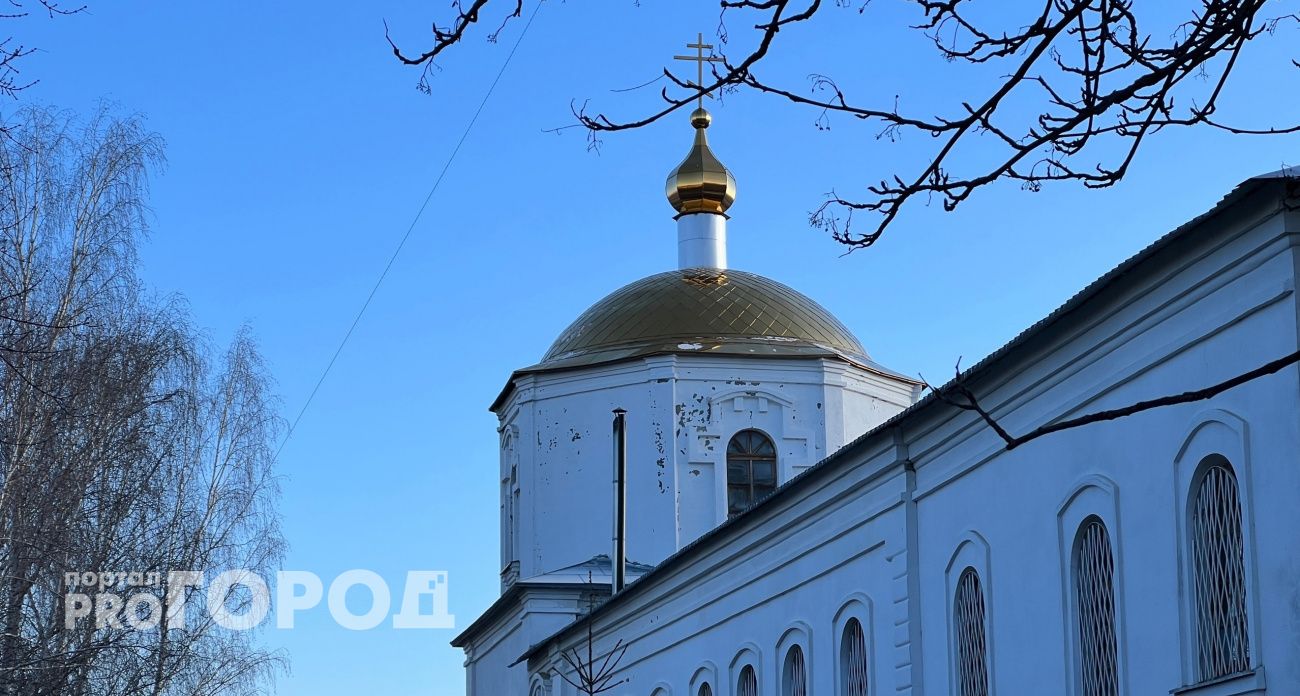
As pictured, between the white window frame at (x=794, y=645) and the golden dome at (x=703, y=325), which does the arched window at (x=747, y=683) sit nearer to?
the white window frame at (x=794, y=645)

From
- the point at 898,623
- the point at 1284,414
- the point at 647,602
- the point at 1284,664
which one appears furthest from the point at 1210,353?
the point at 647,602

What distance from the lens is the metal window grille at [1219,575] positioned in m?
10.4

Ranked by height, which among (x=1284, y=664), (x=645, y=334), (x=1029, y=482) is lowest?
(x=1284, y=664)

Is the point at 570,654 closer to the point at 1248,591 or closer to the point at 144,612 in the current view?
the point at 144,612

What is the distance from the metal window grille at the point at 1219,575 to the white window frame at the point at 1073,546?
0.89 m

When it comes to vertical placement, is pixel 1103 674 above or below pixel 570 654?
below

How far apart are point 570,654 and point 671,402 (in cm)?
446

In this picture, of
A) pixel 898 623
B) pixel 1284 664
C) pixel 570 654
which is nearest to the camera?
pixel 1284 664

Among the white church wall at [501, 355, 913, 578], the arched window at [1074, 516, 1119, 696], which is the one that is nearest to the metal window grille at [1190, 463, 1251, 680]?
the arched window at [1074, 516, 1119, 696]

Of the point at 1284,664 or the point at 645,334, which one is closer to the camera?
the point at 1284,664

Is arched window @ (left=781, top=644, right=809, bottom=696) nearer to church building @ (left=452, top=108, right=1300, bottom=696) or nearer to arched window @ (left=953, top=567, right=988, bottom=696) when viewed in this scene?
church building @ (left=452, top=108, right=1300, bottom=696)

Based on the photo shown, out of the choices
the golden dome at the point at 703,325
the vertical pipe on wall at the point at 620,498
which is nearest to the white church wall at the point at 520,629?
the vertical pipe on wall at the point at 620,498

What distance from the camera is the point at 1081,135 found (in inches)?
212

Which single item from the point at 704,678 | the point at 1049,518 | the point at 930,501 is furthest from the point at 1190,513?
the point at 704,678
